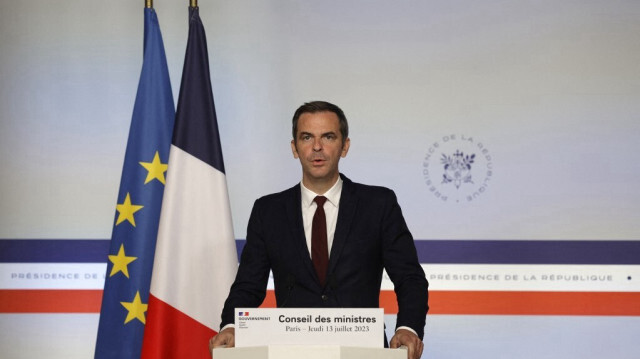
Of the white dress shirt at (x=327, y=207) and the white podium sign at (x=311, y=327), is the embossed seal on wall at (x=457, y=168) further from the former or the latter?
the white podium sign at (x=311, y=327)

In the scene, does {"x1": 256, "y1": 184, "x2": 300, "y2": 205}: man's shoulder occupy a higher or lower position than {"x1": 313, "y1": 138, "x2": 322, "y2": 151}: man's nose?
lower

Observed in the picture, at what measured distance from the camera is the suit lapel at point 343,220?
2.54 meters

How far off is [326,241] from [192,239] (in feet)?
4.37

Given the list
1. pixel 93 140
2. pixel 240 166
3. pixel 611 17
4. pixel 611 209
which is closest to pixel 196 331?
pixel 240 166

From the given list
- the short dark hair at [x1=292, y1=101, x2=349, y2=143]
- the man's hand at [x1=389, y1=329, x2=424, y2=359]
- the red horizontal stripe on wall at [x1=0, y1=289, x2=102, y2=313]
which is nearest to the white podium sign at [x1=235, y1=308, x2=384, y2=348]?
the man's hand at [x1=389, y1=329, x2=424, y2=359]

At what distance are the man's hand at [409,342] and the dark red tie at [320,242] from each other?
0.37 metres

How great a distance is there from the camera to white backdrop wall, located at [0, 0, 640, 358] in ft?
14.4

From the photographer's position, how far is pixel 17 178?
14.9 feet

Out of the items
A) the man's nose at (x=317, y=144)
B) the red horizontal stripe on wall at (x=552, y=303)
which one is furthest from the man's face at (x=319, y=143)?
the red horizontal stripe on wall at (x=552, y=303)

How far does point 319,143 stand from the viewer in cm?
257

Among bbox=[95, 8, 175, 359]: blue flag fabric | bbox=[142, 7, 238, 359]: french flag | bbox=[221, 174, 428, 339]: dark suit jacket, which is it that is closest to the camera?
bbox=[221, 174, 428, 339]: dark suit jacket

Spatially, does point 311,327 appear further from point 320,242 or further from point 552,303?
point 552,303

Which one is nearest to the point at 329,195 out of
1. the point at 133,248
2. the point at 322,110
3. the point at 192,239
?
the point at 322,110

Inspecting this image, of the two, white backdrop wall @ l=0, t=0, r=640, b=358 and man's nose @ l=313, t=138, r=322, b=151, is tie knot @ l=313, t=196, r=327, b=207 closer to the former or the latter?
man's nose @ l=313, t=138, r=322, b=151
